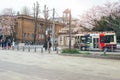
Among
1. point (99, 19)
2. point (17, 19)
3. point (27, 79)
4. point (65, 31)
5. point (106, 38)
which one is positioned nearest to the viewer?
point (27, 79)

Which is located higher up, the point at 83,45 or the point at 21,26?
the point at 21,26

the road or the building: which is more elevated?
the building

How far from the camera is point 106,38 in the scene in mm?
37625

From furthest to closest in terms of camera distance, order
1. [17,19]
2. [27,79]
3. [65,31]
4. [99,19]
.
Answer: [17,19] → [65,31] → [99,19] → [27,79]

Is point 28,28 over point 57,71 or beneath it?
over

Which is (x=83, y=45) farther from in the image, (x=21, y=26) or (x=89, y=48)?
(x=21, y=26)

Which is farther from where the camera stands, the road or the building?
the building

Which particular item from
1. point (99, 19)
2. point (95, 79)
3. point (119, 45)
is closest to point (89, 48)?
point (119, 45)

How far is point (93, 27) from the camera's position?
1901 inches

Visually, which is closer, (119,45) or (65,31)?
(119,45)

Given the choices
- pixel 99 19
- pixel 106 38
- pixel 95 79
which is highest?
pixel 99 19

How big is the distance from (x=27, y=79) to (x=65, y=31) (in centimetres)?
5219

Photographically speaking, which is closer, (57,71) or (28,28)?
(57,71)

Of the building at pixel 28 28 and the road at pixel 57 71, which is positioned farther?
the building at pixel 28 28
